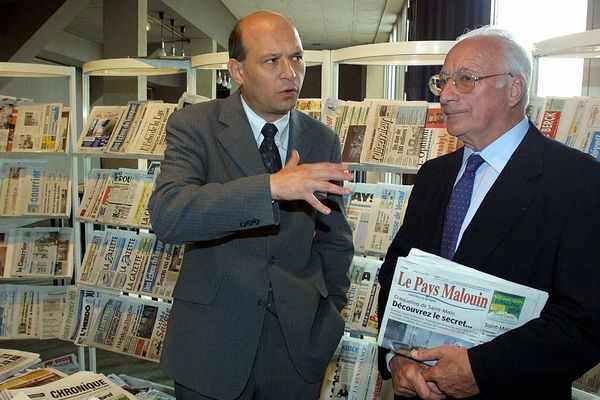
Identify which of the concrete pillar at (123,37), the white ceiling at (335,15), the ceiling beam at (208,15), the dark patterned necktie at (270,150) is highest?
the white ceiling at (335,15)

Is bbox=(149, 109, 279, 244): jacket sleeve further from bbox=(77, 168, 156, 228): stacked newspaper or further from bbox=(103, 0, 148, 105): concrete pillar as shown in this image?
bbox=(103, 0, 148, 105): concrete pillar

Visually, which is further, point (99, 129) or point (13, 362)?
point (99, 129)

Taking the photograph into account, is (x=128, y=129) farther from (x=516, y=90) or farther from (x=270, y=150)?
(x=516, y=90)

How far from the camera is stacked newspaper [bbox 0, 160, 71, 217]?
3533 mm

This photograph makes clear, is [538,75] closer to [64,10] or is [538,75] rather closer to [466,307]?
[466,307]

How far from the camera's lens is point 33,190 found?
357 cm

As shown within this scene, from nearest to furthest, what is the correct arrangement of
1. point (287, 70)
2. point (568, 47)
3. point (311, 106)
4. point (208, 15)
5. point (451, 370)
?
point (451, 370) < point (287, 70) < point (568, 47) < point (311, 106) < point (208, 15)

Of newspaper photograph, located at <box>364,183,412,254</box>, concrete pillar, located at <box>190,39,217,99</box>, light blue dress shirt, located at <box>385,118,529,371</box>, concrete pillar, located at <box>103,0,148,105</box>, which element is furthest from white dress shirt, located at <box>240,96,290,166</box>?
concrete pillar, located at <box>190,39,217,99</box>

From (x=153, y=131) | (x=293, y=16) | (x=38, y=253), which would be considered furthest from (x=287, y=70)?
(x=293, y=16)

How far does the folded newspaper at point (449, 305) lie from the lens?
1.21m

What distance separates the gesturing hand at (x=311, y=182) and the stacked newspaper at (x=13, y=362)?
1188 mm

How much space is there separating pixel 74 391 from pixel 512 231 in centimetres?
132

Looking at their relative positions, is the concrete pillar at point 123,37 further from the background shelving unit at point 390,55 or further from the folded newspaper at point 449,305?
the folded newspaper at point 449,305

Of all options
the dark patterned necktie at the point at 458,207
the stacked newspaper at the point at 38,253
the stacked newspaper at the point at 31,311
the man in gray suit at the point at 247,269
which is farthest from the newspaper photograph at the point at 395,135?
the stacked newspaper at the point at 31,311
